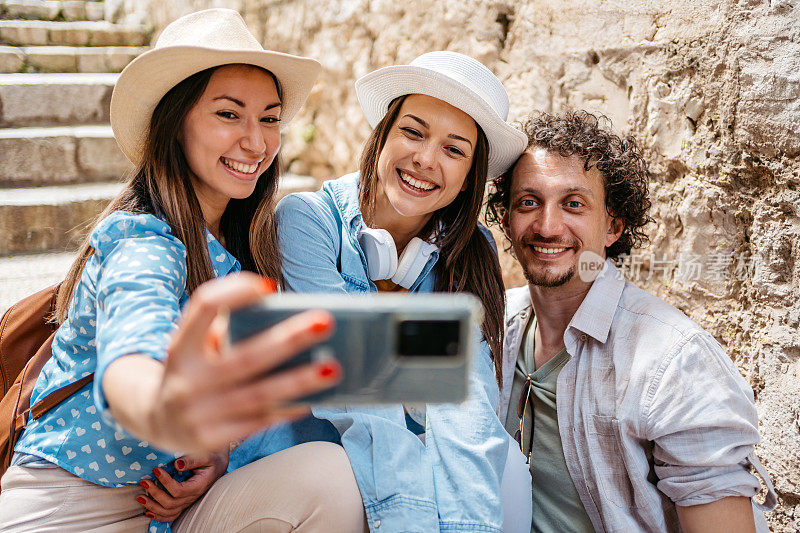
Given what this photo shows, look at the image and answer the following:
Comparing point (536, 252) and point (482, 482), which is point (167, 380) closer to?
point (482, 482)

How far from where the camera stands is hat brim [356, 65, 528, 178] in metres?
1.86

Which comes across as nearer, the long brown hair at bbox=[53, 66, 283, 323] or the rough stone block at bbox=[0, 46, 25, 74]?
the long brown hair at bbox=[53, 66, 283, 323]

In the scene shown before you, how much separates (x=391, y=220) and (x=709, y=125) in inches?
43.7

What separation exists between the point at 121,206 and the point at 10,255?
2439 millimetres

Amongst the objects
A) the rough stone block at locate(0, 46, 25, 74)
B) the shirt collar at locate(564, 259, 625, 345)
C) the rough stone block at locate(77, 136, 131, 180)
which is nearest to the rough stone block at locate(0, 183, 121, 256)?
the rough stone block at locate(77, 136, 131, 180)

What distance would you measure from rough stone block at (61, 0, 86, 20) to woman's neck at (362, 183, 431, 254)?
484 centimetres

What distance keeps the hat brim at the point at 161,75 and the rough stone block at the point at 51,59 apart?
3.59 metres

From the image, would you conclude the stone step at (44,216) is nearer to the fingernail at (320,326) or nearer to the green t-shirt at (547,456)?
the green t-shirt at (547,456)

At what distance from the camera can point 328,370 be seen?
689 millimetres

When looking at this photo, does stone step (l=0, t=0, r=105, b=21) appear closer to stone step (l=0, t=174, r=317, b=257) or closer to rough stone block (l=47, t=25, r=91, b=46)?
rough stone block (l=47, t=25, r=91, b=46)

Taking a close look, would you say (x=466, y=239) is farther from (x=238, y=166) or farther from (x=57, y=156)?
(x=57, y=156)

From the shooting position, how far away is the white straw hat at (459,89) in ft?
6.11

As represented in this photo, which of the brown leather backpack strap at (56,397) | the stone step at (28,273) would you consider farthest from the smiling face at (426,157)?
the stone step at (28,273)

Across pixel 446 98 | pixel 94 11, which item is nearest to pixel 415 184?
pixel 446 98
